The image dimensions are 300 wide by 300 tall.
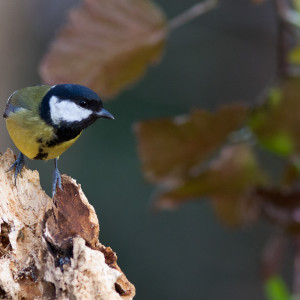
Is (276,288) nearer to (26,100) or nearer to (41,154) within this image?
(41,154)

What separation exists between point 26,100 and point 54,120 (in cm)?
9

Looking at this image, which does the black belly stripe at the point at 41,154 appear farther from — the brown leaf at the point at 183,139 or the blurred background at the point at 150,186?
the blurred background at the point at 150,186

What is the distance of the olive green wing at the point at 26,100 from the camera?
98 cm

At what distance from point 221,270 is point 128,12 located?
7.37 feet

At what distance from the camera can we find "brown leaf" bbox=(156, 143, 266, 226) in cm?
79

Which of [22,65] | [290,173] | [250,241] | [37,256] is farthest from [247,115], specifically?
[22,65]

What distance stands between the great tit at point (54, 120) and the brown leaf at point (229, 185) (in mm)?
211

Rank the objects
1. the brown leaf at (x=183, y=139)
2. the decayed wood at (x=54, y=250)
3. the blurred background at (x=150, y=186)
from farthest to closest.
Result: the blurred background at (x=150, y=186), the brown leaf at (x=183, y=139), the decayed wood at (x=54, y=250)

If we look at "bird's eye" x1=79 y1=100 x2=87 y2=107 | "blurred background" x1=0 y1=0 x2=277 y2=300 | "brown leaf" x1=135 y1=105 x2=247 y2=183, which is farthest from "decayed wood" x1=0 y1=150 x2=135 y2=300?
"blurred background" x1=0 y1=0 x2=277 y2=300

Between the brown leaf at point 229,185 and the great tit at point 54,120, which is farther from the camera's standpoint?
the great tit at point 54,120

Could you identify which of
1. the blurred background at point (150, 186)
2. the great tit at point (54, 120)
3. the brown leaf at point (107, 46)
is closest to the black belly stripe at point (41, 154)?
the great tit at point (54, 120)

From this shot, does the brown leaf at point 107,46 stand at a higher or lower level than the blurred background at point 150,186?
higher

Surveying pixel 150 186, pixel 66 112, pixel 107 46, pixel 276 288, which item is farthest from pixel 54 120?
pixel 150 186

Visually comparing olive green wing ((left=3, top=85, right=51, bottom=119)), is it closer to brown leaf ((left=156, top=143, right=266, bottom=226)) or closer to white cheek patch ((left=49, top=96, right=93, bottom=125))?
white cheek patch ((left=49, top=96, right=93, bottom=125))
